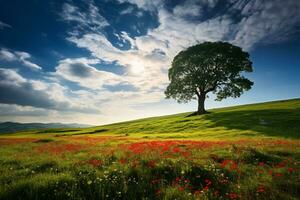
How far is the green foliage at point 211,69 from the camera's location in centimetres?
4959

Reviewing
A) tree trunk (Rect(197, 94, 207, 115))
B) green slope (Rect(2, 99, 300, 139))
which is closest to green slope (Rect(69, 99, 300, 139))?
green slope (Rect(2, 99, 300, 139))

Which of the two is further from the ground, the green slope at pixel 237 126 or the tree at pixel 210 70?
the tree at pixel 210 70

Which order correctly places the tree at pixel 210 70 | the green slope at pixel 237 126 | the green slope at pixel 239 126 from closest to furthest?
the green slope at pixel 237 126
the green slope at pixel 239 126
the tree at pixel 210 70

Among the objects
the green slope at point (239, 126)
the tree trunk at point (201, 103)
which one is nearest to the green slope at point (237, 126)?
the green slope at point (239, 126)

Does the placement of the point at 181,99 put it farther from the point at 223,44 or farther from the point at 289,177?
the point at 289,177

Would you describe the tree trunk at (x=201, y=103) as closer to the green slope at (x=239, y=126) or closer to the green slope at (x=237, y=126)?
the green slope at (x=237, y=126)

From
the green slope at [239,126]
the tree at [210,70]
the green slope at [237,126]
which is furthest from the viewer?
the tree at [210,70]

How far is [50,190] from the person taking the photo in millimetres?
6031

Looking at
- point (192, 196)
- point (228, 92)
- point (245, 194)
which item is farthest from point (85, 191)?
point (228, 92)

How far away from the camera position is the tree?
49.6 meters

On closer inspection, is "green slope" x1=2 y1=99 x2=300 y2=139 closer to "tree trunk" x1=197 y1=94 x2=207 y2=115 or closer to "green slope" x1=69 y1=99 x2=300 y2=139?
"green slope" x1=69 y1=99 x2=300 y2=139

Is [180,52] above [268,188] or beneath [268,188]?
above

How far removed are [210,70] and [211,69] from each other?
1.47ft

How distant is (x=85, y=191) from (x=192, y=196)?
3.38 meters
